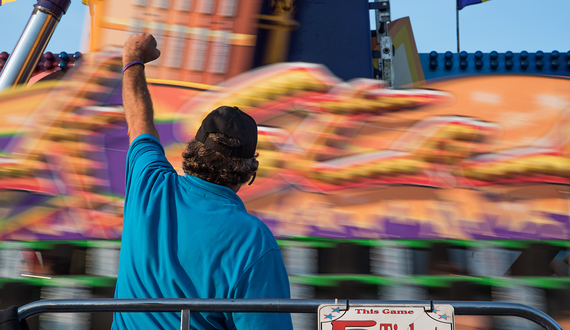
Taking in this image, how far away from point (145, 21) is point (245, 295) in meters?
2.49

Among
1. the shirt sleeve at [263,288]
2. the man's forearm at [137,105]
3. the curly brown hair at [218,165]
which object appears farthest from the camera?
the man's forearm at [137,105]

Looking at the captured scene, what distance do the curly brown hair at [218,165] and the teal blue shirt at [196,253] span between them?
25 mm

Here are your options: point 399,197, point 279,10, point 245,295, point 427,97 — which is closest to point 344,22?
point 279,10

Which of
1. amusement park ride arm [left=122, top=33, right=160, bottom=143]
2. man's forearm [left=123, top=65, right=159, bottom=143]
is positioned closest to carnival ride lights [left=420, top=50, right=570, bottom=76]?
amusement park ride arm [left=122, top=33, right=160, bottom=143]

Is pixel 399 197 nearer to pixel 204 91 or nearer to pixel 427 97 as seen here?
pixel 427 97

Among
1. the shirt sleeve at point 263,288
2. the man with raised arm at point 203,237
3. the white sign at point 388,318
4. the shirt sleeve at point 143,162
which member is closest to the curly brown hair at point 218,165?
the man with raised arm at point 203,237

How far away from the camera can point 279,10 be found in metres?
2.99

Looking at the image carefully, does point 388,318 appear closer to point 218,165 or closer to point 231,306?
point 231,306

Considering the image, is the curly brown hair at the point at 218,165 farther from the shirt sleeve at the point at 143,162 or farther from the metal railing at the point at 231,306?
the metal railing at the point at 231,306

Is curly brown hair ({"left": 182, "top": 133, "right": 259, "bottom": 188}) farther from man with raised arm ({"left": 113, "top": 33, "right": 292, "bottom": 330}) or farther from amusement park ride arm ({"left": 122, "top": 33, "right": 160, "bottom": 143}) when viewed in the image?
amusement park ride arm ({"left": 122, "top": 33, "right": 160, "bottom": 143})

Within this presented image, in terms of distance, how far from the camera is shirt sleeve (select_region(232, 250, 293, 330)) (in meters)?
1.01

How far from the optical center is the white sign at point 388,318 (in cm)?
119

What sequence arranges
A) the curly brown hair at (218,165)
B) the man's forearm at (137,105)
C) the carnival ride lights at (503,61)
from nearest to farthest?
the curly brown hair at (218,165) < the man's forearm at (137,105) < the carnival ride lights at (503,61)

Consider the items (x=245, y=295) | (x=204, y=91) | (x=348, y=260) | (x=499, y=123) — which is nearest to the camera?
(x=245, y=295)
